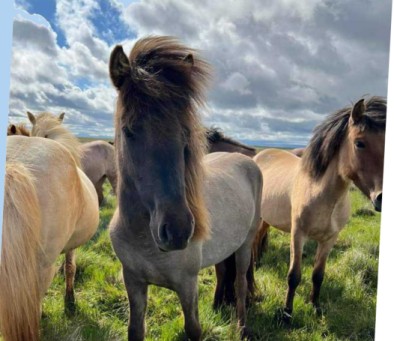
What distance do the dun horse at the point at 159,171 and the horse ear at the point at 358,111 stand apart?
30.5 inches

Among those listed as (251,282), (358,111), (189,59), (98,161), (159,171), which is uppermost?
(189,59)

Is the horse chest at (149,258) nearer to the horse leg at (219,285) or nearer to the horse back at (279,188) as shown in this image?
the horse leg at (219,285)

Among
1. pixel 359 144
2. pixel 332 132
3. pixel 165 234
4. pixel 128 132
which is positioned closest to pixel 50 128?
pixel 128 132

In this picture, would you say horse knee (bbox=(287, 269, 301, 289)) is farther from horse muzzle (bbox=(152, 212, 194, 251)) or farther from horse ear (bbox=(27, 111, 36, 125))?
horse ear (bbox=(27, 111, 36, 125))

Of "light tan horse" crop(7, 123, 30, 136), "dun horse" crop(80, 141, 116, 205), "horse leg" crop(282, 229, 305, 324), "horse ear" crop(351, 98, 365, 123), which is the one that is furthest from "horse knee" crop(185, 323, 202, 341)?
"dun horse" crop(80, 141, 116, 205)

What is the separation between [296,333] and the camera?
186cm

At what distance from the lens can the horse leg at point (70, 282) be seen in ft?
6.31

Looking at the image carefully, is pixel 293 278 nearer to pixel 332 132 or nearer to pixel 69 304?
pixel 332 132

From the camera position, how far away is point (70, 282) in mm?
2059

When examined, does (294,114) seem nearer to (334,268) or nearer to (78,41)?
(334,268)

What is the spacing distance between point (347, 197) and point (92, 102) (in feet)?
4.90

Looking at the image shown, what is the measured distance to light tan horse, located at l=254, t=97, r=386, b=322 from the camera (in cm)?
166

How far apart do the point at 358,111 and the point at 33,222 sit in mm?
1474

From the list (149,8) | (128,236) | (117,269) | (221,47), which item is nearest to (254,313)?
(117,269)
